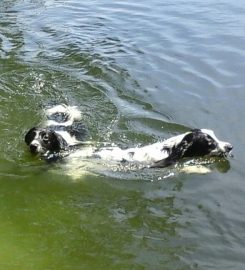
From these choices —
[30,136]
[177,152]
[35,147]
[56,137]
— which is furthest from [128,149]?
[30,136]

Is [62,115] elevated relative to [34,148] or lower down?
elevated

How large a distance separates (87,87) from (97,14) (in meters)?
5.56

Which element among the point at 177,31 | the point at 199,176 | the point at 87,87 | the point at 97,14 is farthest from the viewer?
the point at 97,14

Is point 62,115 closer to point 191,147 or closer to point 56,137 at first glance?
point 56,137

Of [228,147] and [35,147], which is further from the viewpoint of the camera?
[35,147]

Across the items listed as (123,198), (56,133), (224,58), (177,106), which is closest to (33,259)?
(123,198)

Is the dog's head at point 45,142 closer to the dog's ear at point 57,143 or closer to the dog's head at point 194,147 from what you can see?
the dog's ear at point 57,143

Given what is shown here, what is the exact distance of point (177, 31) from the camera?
12.8m

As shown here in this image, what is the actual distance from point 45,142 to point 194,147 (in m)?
2.10

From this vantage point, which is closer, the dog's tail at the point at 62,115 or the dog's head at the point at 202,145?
the dog's head at the point at 202,145

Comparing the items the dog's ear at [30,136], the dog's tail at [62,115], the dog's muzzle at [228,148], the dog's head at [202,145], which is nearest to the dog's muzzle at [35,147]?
the dog's ear at [30,136]

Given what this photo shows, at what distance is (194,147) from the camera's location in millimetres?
6969

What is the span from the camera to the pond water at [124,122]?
5.43 m

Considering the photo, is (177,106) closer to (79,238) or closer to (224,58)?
(224,58)
